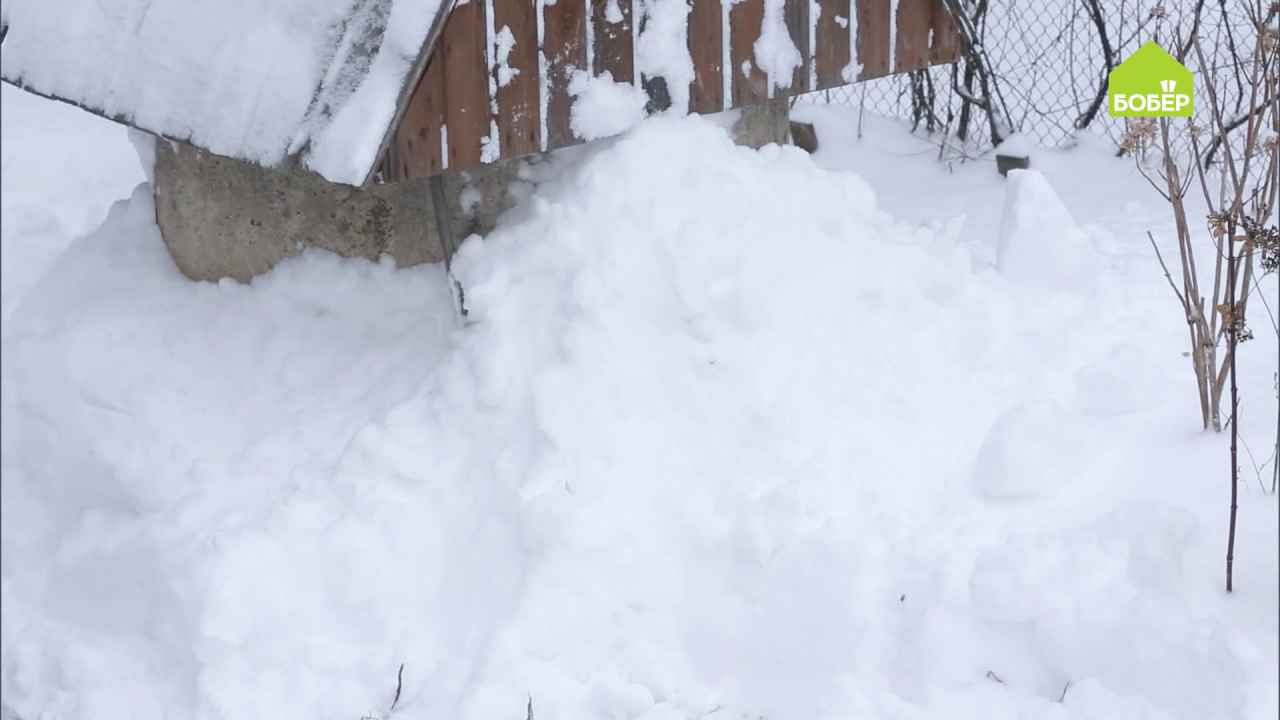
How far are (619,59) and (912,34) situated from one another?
119 cm

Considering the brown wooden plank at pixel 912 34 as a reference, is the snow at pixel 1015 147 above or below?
below

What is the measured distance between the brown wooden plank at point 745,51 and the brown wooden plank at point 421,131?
39.8 inches

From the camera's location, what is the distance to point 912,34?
498 centimetres

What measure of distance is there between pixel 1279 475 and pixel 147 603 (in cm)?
299

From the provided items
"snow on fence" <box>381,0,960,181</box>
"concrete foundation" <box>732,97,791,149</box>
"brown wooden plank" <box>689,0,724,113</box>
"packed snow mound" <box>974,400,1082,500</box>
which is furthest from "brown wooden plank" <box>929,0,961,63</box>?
"packed snow mound" <box>974,400,1082,500</box>

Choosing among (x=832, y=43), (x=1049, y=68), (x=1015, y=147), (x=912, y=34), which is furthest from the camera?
(x=1049, y=68)

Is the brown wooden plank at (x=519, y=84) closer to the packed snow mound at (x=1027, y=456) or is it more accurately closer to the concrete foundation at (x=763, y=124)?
the concrete foundation at (x=763, y=124)

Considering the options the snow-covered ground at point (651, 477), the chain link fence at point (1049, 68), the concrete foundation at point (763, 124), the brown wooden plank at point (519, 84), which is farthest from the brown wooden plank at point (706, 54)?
the chain link fence at point (1049, 68)

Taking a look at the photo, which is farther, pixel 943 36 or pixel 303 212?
pixel 943 36

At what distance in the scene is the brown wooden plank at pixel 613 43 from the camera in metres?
4.22

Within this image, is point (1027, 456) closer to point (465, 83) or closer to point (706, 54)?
point (706, 54)

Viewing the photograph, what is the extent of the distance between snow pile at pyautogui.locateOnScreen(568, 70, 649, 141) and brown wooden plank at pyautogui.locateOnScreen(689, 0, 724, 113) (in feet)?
0.76

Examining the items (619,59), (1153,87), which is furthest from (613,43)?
(1153,87)

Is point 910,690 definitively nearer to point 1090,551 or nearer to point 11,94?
point 1090,551
